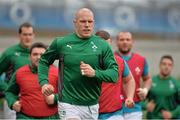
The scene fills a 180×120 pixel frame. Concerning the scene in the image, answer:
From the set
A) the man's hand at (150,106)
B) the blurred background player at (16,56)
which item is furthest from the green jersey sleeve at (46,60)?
the man's hand at (150,106)

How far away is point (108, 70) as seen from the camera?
8.83 m

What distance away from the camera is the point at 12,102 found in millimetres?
10703

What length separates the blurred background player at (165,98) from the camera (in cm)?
1399

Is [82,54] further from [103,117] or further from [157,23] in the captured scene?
[157,23]

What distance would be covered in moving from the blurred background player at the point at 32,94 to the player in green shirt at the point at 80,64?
1543mm

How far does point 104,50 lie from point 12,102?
2289mm

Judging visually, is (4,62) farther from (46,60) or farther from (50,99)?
(46,60)

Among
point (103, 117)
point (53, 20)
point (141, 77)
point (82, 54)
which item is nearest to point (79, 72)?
point (82, 54)

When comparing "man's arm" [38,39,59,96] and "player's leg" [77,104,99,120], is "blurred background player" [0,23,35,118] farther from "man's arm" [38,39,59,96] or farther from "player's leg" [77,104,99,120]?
"player's leg" [77,104,99,120]

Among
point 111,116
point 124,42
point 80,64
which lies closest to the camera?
point 80,64

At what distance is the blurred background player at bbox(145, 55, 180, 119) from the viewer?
14.0 metres

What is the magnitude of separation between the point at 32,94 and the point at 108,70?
214 cm

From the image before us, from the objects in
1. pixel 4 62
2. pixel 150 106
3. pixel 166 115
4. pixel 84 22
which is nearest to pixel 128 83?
pixel 84 22

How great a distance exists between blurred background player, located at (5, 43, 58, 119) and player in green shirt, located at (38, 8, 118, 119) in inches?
60.7
